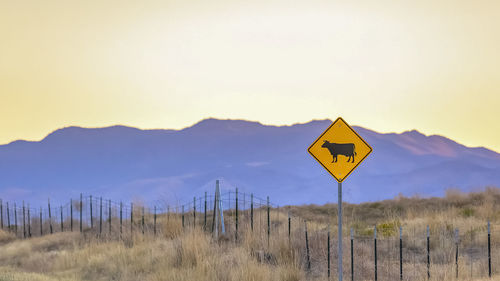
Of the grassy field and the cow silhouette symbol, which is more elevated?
the cow silhouette symbol

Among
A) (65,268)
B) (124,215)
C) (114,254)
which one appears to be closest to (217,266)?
(114,254)

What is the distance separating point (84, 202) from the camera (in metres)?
45.7

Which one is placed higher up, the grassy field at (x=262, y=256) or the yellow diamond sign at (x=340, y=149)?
the yellow diamond sign at (x=340, y=149)

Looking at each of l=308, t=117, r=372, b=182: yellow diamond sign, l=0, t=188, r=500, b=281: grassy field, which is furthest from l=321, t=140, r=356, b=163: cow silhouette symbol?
l=0, t=188, r=500, b=281: grassy field

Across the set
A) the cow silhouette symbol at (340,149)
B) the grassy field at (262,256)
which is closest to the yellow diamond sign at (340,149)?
the cow silhouette symbol at (340,149)

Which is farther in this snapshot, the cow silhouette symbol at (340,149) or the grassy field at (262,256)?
the grassy field at (262,256)

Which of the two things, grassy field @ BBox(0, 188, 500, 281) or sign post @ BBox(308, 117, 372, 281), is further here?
grassy field @ BBox(0, 188, 500, 281)

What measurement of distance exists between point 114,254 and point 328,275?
317 inches

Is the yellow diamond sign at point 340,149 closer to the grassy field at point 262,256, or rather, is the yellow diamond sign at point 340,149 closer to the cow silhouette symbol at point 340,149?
the cow silhouette symbol at point 340,149

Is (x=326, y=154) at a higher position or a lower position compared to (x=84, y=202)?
higher

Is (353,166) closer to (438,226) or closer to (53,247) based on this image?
(438,226)

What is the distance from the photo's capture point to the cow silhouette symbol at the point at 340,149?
11570 millimetres

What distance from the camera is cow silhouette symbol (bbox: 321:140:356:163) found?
456 inches

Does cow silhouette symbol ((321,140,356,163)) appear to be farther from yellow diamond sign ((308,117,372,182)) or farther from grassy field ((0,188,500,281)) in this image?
grassy field ((0,188,500,281))
